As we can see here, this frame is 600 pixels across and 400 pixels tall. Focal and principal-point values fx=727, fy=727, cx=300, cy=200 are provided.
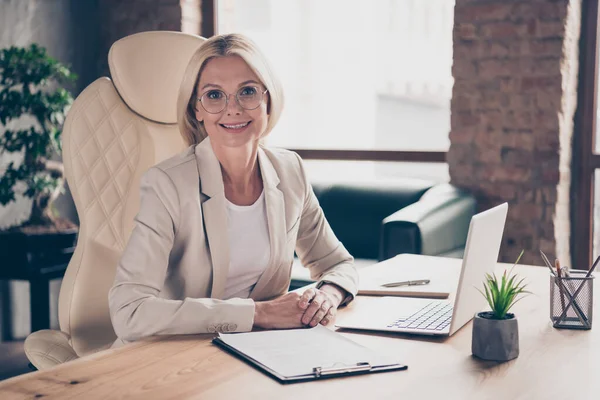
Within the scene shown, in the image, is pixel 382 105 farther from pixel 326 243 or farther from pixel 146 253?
pixel 146 253

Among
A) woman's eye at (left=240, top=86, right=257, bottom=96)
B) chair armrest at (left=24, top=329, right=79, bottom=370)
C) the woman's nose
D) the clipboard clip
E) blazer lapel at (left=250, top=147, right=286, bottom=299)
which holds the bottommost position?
chair armrest at (left=24, top=329, right=79, bottom=370)

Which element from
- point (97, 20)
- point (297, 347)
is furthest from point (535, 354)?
point (97, 20)

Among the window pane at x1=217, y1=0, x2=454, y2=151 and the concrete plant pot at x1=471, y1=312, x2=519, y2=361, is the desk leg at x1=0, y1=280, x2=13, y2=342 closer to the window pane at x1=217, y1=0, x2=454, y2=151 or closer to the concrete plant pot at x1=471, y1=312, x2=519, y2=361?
the window pane at x1=217, y1=0, x2=454, y2=151

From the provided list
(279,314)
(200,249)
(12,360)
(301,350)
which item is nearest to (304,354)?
(301,350)

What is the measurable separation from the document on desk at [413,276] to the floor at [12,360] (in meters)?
2.03

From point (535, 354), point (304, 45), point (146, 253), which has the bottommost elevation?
point (535, 354)

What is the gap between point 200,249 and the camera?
1.60 meters

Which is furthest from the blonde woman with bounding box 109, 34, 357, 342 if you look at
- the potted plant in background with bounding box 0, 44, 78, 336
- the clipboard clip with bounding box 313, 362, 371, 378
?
the potted plant in background with bounding box 0, 44, 78, 336

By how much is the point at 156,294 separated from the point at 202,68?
554mm

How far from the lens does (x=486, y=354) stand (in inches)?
48.6

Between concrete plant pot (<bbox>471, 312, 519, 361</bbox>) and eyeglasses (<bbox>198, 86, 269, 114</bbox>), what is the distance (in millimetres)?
778

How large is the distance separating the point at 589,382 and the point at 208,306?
0.69 metres

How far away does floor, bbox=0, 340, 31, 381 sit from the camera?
131 inches

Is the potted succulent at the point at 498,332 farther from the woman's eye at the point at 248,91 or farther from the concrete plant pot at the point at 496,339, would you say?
the woman's eye at the point at 248,91
